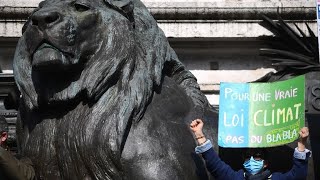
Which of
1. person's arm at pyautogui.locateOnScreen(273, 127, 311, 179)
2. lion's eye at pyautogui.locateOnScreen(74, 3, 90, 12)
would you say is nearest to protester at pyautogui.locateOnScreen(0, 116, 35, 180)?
lion's eye at pyautogui.locateOnScreen(74, 3, 90, 12)

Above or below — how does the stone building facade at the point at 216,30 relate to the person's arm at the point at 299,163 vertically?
below

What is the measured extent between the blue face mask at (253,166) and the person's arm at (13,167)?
897 mm

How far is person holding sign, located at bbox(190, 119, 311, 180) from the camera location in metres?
3.99

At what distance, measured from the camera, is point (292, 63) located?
6895mm

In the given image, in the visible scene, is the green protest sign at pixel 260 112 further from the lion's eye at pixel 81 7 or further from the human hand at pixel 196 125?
the lion's eye at pixel 81 7

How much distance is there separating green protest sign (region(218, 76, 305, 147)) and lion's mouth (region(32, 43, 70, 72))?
2.41 ft

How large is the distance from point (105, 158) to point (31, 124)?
0.42m

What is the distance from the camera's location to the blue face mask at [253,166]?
13.5 ft

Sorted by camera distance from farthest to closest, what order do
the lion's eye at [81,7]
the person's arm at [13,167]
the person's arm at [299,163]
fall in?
1. the lion's eye at [81,7]
2. the person's arm at [299,163]
3. the person's arm at [13,167]

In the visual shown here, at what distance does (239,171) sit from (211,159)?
17 cm

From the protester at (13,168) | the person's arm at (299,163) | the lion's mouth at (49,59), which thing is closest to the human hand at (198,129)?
the person's arm at (299,163)

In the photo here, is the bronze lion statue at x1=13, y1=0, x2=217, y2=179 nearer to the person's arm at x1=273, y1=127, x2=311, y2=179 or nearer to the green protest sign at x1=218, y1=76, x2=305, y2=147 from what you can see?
the green protest sign at x1=218, y1=76, x2=305, y2=147

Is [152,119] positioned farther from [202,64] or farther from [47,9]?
[202,64]

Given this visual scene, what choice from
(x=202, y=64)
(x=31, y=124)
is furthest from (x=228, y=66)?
(x=31, y=124)
